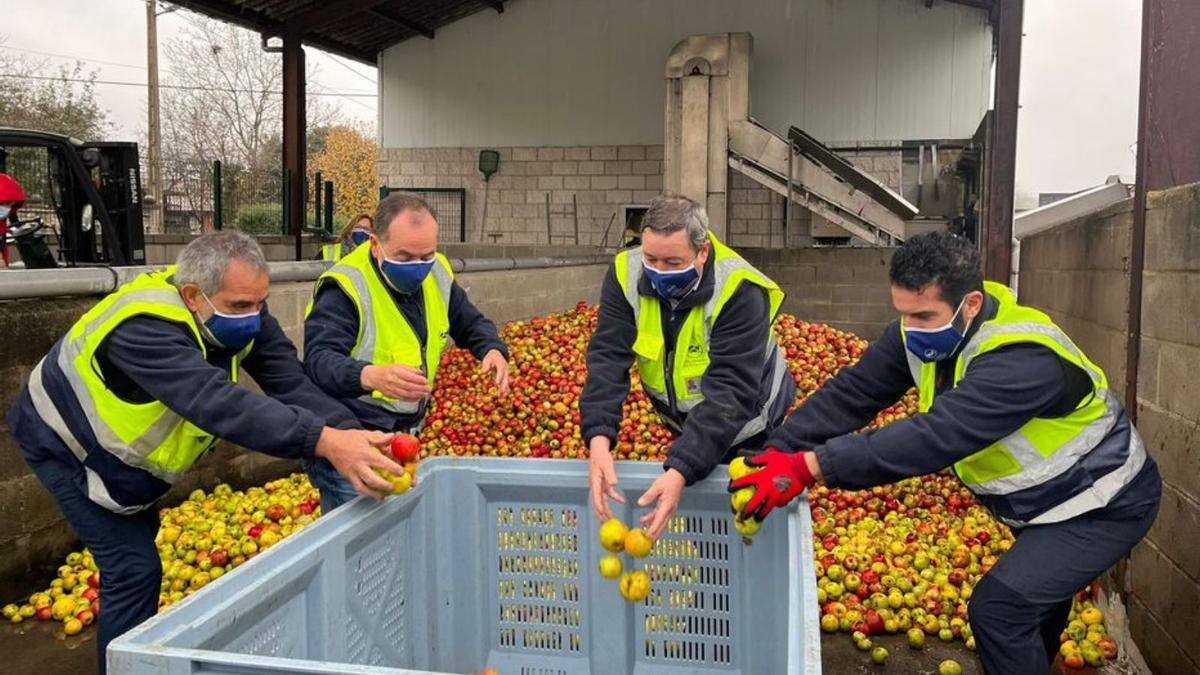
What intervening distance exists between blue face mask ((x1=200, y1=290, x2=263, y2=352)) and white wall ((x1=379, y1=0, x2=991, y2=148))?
54.6 ft

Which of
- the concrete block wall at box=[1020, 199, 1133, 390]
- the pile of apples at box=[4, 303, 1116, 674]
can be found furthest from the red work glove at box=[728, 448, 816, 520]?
the concrete block wall at box=[1020, 199, 1133, 390]

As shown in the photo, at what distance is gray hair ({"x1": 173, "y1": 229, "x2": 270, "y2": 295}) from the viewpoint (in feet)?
8.89

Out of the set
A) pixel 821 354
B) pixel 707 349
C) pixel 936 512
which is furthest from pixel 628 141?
pixel 707 349

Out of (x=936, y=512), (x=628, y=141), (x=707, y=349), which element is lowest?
(x=936, y=512)

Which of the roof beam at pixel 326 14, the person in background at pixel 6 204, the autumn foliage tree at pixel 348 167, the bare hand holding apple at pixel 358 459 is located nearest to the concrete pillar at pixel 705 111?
the roof beam at pixel 326 14

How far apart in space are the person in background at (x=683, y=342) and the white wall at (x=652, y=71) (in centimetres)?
1594

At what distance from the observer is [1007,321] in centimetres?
263

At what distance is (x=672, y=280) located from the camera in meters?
3.08

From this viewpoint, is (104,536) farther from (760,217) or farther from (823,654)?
(760,217)

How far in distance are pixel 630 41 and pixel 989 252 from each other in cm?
1122

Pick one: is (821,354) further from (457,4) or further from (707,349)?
(457,4)

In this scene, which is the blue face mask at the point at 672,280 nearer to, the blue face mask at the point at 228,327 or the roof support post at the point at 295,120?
the blue face mask at the point at 228,327

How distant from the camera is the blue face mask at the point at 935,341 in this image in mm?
2680

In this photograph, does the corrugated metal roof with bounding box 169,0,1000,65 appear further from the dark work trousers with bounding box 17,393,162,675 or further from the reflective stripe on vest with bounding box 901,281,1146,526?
the reflective stripe on vest with bounding box 901,281,1146,526
